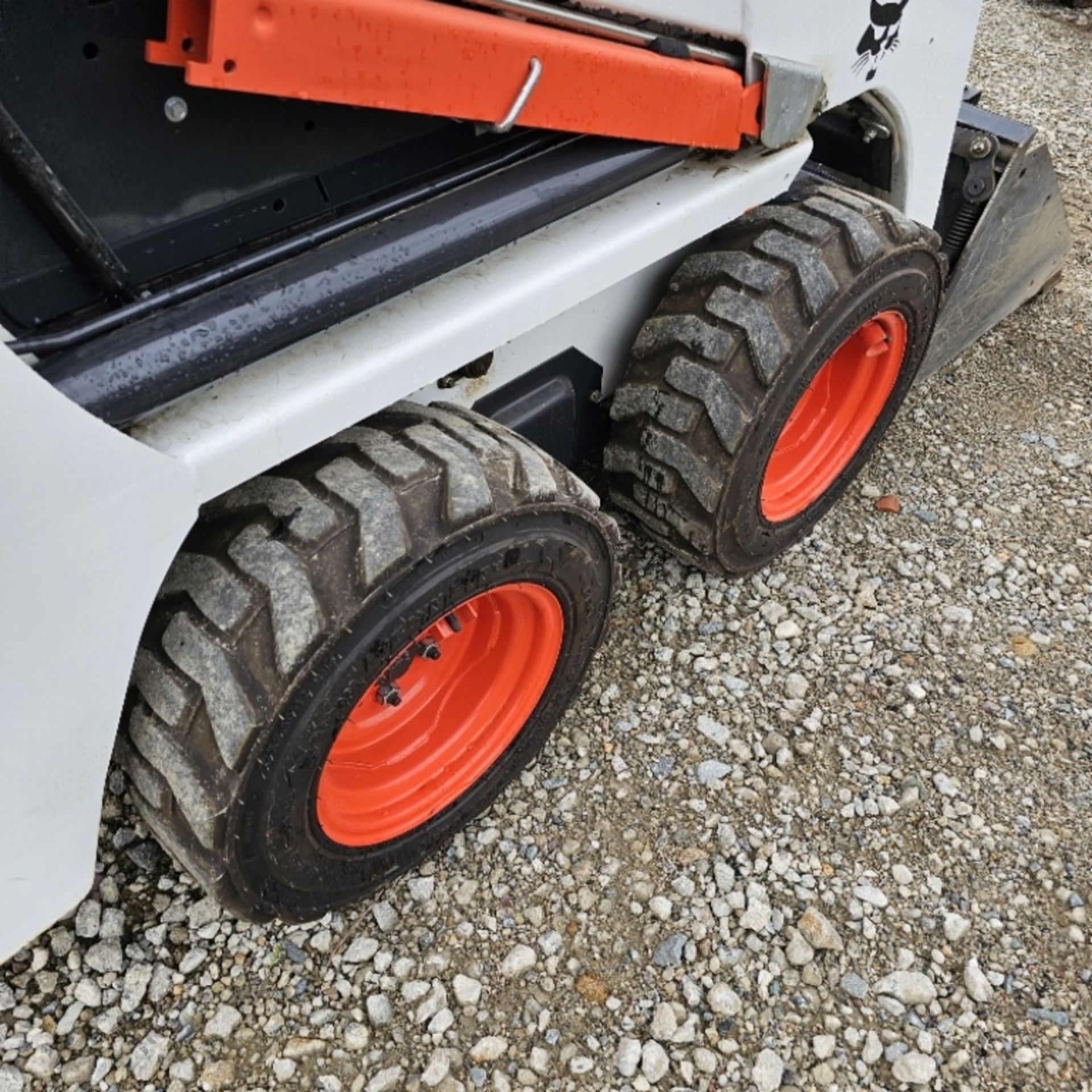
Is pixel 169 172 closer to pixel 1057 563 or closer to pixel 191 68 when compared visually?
pixel 191 68

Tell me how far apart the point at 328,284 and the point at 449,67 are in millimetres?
318

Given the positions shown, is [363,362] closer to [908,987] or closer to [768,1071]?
[768,1071]

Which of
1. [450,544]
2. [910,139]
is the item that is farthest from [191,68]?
[910,139]

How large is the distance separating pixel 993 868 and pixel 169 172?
6.21 ft

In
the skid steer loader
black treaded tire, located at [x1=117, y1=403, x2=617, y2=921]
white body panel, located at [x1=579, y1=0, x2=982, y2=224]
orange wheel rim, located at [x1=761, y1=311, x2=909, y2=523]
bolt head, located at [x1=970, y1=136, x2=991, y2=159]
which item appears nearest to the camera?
the skid steer loader

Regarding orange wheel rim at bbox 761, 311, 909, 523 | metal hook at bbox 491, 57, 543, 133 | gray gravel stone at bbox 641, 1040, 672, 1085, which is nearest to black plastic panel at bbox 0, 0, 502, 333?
metal hook at bbox 491, 57, 543, 133

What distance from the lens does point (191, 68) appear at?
3.63ft

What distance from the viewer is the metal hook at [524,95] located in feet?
4.59

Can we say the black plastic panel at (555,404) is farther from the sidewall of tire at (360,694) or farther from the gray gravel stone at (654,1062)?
the gray gravel stone at (654,1062)

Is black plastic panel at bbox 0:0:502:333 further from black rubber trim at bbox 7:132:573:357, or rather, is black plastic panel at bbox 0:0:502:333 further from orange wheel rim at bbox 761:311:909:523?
orange wheel rim at bbox 761:311:909:523

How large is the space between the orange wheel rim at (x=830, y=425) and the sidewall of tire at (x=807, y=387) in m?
0.03

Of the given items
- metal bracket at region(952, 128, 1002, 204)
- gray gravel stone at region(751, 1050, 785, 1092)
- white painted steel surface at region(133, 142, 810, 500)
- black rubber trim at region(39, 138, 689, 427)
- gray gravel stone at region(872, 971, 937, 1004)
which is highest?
black rubber trim at region(39, 138, 689, 427)

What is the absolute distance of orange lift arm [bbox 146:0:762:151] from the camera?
1.13m

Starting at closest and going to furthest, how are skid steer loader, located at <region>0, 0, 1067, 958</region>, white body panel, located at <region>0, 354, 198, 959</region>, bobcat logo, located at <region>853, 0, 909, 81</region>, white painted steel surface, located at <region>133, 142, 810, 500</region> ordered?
white body panel, located at <region>0, 354, 198, 959</region> → skid steer loader, located at <region>0, 0, 1067, 958</region> → white painted steel surface, located at <region>133, 142, 810, 500</region> → bobcat logo, located at <region>853, 0, 909, 81</region>
